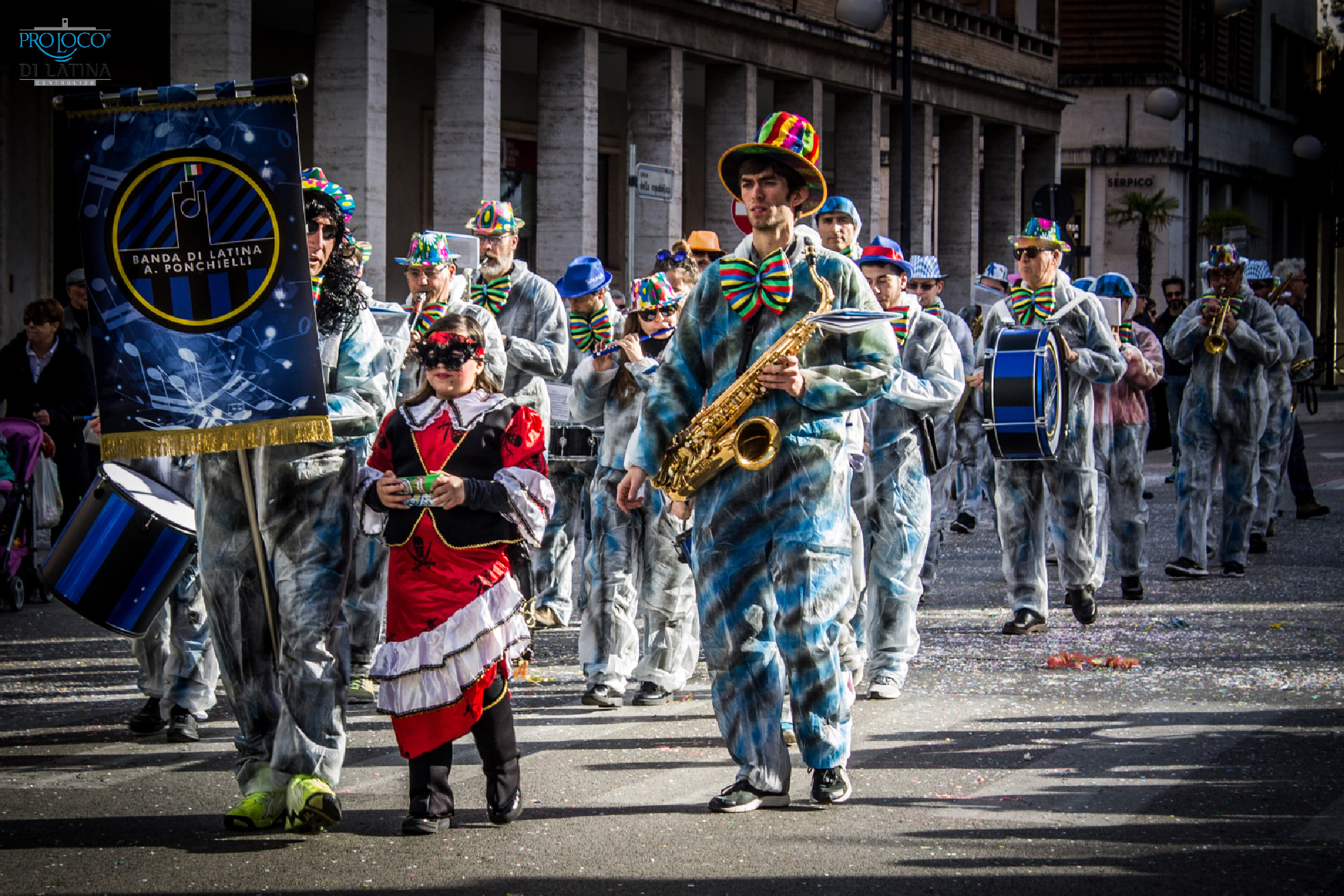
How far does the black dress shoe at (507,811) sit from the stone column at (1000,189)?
3332 centimetres

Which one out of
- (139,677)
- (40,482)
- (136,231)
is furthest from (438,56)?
(136,231)

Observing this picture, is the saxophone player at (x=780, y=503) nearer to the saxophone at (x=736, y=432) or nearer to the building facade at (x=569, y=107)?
the saxophone at (x=736, y=432)

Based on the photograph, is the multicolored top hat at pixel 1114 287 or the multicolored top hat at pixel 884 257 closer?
the multicolored top hat at pixel 884 257

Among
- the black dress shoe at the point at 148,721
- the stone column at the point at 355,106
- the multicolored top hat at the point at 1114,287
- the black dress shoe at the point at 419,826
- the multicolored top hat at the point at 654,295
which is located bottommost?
the black dress shoe at the point at 419,826

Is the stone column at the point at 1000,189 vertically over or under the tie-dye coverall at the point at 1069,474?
over

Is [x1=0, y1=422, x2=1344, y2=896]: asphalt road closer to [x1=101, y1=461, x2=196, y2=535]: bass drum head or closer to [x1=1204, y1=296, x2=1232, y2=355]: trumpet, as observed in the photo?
[x1=101, y1=461, x2=196, y2=535]: bass drum head

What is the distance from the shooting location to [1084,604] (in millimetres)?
10211

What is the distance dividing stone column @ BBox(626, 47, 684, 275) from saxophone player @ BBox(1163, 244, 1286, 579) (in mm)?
12964

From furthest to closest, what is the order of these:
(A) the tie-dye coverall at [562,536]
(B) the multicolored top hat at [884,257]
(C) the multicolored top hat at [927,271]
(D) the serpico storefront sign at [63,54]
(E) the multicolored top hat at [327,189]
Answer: (D) the serpico storefront sign at [63,54]
(C) the multicolored top hat at [927,271]
(A) the tie-dye coverall at [562,536]
(B) the multicolored top hat at [884,257]
(E) the multicolored top hat at [327,189]

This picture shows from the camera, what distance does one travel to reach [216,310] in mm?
5504

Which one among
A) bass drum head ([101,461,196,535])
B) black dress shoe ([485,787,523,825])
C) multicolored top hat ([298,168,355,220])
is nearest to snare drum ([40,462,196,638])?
bass drum head ([101,461,196,535])

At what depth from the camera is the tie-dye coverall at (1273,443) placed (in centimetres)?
1427

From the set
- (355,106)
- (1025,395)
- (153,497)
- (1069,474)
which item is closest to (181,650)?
(153,497)

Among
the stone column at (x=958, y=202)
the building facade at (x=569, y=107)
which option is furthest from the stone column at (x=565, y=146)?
the stone column at (x=958, y=202)
